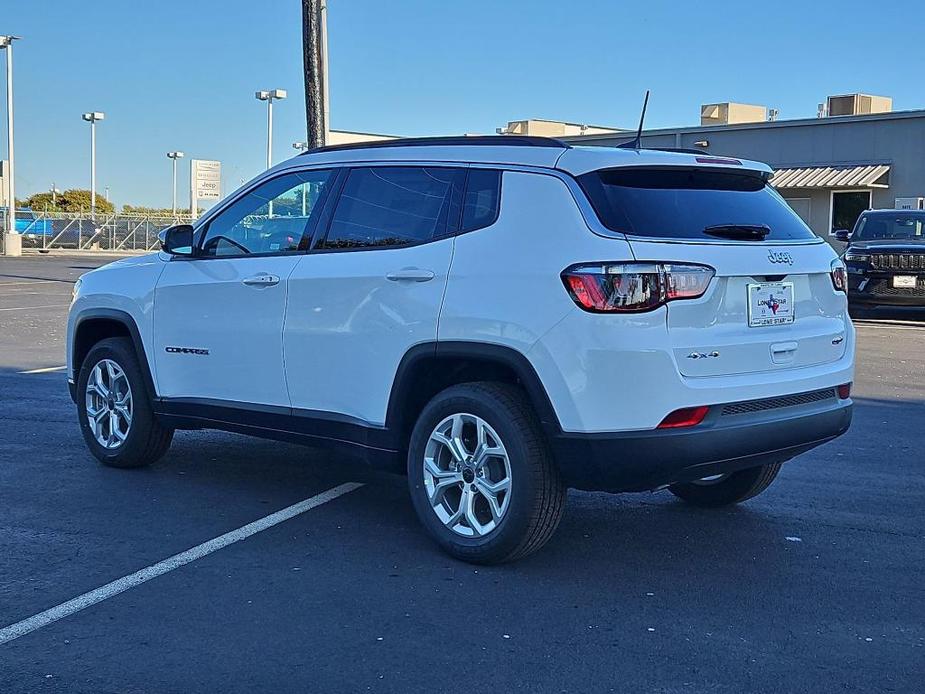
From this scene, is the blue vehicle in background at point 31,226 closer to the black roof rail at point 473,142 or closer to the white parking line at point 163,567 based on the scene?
the white parking line at point 163,567

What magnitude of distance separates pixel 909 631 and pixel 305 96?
15.5 m

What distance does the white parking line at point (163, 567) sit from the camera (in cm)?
452

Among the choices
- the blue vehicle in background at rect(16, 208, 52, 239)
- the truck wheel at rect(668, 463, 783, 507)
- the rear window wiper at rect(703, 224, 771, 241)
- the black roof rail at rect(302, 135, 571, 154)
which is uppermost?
the black roof rail at rect(302, 135, 571, 154)

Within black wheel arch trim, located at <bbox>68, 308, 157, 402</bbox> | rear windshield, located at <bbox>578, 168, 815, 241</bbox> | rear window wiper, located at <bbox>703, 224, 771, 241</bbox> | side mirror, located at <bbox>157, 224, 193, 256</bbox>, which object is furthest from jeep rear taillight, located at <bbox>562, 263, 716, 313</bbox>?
black wheel arch trim, located at <bbox>68, 308, 157, 402</bbox>

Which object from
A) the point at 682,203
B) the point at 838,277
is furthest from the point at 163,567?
the point at 838,277

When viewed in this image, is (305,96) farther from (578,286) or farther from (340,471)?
(578,286)

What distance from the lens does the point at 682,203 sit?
17.1ft

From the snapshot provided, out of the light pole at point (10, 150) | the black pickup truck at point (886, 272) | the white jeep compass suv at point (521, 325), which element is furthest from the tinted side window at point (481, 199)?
the light pole at point (10, 150)

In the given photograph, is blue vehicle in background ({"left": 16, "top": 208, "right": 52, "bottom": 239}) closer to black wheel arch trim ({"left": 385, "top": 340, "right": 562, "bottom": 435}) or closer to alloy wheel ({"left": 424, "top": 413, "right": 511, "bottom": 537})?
black wheel arch trim ({"left": 385, "top": 340, "right": 562, "bottom": 435})

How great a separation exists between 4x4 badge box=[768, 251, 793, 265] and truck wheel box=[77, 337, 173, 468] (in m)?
3.74

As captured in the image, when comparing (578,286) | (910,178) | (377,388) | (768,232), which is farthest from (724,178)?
(910,178)

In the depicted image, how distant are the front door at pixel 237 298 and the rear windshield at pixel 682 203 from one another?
177 cm

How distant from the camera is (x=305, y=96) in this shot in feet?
60.9

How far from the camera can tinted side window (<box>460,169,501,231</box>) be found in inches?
211
